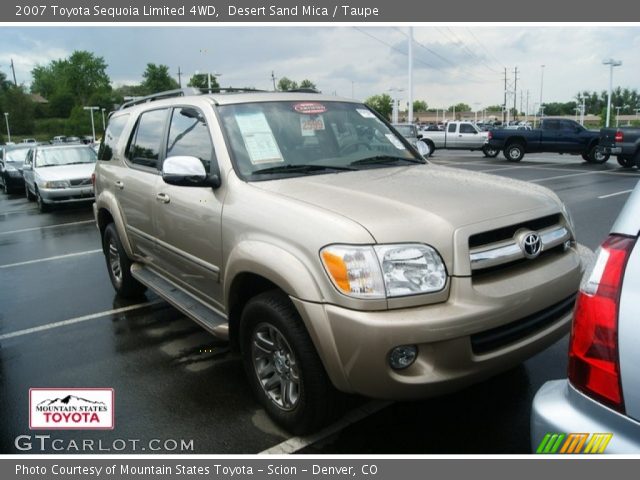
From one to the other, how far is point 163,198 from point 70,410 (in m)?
1.61

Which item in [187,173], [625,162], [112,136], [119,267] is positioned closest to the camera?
[187,173]

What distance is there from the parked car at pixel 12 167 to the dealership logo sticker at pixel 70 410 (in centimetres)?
1736

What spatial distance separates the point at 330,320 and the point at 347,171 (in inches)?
56.9

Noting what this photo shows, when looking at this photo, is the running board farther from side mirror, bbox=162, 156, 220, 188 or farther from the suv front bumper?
the suv front bumper

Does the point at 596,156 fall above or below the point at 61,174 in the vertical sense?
below

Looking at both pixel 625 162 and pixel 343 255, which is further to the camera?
pixel 625 162

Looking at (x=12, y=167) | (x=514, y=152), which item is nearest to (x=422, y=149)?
(x=12, y=167)

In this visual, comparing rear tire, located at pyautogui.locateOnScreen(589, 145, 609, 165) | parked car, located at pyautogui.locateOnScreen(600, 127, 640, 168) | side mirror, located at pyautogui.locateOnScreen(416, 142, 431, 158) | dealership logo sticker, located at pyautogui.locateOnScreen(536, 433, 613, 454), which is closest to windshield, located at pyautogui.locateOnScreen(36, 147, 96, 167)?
side mirror, located at pyautogui.locateOnScreen(416, 142, 431, 158)

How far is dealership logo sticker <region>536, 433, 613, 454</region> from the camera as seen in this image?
1.63 meters

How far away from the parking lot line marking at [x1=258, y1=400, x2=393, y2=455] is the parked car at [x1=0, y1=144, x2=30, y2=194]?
18.4 metres

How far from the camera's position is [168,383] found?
3.82 meters

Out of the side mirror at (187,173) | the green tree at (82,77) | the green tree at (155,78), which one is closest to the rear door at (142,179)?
the side mirror at (187,173)

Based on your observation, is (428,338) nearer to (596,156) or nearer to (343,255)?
(343,255)

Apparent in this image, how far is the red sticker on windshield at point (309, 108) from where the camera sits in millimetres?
4039
